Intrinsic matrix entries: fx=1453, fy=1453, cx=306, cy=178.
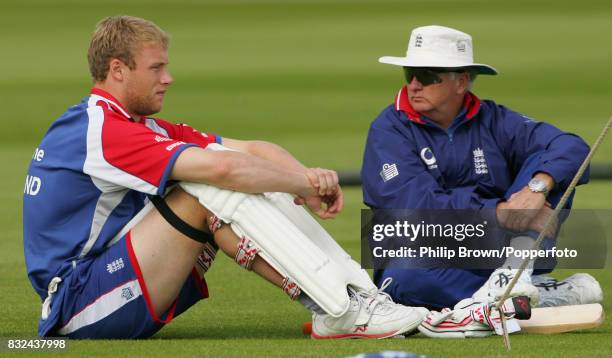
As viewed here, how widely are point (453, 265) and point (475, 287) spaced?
127 mm

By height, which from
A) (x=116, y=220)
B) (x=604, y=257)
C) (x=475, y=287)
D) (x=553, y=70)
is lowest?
(x=553, y=70)

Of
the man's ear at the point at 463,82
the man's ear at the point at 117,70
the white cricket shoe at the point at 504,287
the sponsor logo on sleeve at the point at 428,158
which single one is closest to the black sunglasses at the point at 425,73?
the man's ear at the point at 463,82

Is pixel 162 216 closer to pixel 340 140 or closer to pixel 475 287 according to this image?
pixel 475 287

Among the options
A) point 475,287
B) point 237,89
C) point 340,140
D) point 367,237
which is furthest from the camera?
point 237,89

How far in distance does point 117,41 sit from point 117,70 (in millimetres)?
96

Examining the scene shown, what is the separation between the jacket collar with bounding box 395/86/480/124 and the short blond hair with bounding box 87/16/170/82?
1034 mm

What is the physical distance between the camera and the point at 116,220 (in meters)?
4.71

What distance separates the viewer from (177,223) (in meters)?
4.55

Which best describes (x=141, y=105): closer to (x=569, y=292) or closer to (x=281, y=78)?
(x=569, y=292)

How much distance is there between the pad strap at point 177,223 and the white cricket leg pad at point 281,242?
90 mm

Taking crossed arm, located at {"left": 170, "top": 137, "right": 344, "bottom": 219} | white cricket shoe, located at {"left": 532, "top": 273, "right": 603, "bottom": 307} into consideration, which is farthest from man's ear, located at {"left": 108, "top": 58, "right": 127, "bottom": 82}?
white cricket shoe, located at {"left": 532, "top": 273, "right": 603, "bottom": 307}

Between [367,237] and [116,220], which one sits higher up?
[116,220]

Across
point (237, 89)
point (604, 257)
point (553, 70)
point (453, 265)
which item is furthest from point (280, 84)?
point (453, 265)

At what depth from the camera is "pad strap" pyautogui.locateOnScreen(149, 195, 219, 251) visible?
455cm
